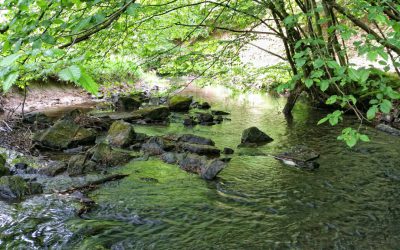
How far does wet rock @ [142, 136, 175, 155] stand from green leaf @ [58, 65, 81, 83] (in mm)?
7962

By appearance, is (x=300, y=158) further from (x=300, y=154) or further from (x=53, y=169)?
(x=53, y=169)

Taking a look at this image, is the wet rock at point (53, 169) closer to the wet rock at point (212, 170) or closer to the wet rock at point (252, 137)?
the wet rock at point (212, 170)

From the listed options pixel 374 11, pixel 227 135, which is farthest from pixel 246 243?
pixel 227 135

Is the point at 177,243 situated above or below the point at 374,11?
below

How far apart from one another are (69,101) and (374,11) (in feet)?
60.6

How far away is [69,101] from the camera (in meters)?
19.3

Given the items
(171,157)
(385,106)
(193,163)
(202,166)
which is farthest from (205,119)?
(385,106)

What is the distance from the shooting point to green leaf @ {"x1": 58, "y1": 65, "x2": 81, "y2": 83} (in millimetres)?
1407

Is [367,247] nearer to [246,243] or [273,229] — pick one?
→ [273,229]

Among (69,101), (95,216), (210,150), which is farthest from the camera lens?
(69,101)

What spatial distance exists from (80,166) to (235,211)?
3.70 meters

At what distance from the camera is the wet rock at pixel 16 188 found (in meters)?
6.27

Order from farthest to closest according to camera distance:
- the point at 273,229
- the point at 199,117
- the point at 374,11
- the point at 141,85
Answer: the point at 141,85
the point at 199,117
the point at 273,229
the point at 374,11

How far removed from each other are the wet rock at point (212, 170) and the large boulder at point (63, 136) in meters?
4.44
